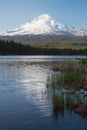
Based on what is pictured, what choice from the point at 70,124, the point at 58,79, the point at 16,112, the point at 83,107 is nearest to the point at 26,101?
the point at 16,112

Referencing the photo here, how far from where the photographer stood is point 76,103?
74.1 feet

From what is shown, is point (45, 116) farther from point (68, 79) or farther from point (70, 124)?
point (68, 79)

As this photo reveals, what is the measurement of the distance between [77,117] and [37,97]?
7971 millimetres

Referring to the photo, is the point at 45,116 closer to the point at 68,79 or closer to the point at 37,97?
the point at 37,97

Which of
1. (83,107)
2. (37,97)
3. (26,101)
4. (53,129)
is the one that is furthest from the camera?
(37,97)

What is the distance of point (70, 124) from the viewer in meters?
18.6

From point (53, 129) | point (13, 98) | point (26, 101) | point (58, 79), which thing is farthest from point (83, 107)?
point (58, 79)

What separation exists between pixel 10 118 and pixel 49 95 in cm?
878

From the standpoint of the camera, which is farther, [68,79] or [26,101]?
[68,79]

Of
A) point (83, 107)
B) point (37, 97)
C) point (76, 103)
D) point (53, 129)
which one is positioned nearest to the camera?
point (53, 129)

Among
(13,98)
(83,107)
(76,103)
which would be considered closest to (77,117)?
(83,107)

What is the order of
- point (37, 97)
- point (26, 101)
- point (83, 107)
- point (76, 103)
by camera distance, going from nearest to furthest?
1. point (83, 107)
2. point (76, 103)
3. point (26, 101)
4. point (37, 97)

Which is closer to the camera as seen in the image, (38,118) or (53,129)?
(53,129)

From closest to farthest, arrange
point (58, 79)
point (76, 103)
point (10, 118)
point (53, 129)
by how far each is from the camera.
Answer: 1. point (53, 129)
2. point (10, 118)
3. point (76, 103)
4. point (58, 79)
